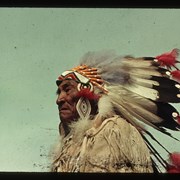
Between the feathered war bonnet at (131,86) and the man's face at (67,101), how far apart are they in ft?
0.10

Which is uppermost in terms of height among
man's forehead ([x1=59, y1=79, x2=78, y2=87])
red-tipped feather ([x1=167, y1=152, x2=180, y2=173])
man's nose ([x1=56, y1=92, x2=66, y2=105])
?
man's forehead ([x1=59, y1=79, x2=78, y2=87])

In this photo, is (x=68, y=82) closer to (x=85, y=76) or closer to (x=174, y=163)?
(x=85, y=76)

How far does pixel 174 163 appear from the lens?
3.52 metres

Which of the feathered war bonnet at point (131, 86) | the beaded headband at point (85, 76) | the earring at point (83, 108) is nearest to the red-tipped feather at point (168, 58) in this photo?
the feathered war bonnet at point (131, 86)

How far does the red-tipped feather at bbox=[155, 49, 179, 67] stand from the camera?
3.71m

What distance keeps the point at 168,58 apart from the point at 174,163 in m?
0.63

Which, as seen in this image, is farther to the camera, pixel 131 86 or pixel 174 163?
pixel 131 86

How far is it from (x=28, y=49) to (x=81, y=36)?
33cm

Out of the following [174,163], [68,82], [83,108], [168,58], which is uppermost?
[168,58]

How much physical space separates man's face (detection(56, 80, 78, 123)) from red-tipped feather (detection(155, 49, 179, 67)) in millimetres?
533

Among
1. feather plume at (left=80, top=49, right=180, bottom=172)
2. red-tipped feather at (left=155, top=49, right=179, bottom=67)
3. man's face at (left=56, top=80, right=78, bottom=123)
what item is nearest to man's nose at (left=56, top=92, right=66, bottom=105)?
man's face at (left=56, top=80, right=78, bottom=123)

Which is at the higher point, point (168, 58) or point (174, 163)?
point (168, 58)

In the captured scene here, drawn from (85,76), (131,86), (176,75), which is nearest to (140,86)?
(131,86)

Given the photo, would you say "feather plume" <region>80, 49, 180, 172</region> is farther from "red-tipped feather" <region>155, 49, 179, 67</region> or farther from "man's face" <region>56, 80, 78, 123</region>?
"man's face" <region>56, 80, 78, 123</region>
